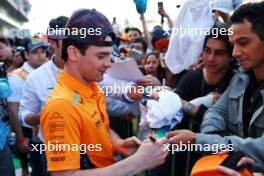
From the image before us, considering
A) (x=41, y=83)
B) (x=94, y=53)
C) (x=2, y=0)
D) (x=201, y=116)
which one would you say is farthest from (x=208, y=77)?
(x=2, y=0)

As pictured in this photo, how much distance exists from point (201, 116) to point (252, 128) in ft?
2.03

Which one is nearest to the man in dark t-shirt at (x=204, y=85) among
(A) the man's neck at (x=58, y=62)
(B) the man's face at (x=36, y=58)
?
(A) the man's neck at (x=58, y=62)

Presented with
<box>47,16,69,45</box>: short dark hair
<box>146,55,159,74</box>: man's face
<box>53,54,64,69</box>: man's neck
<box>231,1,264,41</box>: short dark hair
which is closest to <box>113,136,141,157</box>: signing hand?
<box>231,1,264,41</box>: short dark hair

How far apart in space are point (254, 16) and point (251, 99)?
1.59 ft

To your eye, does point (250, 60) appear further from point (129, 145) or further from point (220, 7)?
point (220, 7)

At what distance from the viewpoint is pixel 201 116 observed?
8.56 ft

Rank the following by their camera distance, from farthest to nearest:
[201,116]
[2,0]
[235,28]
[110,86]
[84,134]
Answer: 1. [2,0]
2. [110,86]
3. [201,116]
4. [235,28]
5. [84,134]

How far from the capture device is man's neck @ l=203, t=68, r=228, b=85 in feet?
8.79

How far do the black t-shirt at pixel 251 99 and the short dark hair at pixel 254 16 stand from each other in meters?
0.27

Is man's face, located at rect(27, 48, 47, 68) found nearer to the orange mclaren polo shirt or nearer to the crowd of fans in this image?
the crowd of fans

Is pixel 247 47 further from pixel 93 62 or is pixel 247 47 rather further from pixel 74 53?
pixel 74 53

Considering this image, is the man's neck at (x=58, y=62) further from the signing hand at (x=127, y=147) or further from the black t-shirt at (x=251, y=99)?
the black t-shirt at (x=251, y=99)

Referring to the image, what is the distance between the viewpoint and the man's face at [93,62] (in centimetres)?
204

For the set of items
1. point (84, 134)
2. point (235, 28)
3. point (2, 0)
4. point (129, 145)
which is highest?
point (2, 0)
